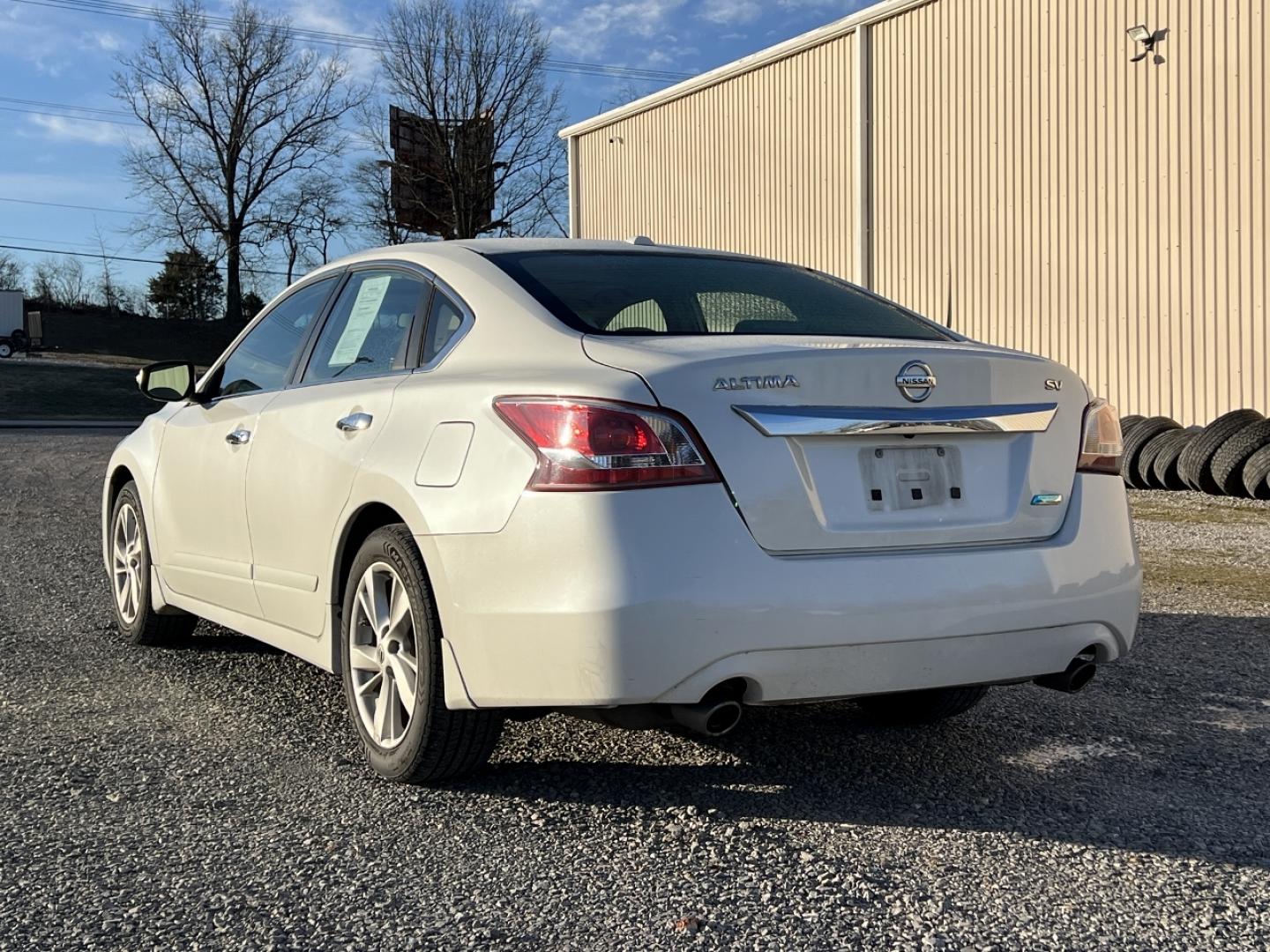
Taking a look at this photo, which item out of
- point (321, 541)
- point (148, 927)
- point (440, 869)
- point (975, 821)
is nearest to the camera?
point (148, 927)

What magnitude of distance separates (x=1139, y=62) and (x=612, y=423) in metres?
13.2

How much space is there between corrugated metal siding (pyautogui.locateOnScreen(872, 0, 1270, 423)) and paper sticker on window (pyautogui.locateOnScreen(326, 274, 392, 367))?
37.1 feet

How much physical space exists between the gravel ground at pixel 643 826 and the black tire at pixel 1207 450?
7434 millimetres

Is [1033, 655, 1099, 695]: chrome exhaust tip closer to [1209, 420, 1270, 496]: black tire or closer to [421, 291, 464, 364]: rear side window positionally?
[421, 291, 464, 364]: rear side window

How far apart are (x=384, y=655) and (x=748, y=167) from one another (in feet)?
58.4

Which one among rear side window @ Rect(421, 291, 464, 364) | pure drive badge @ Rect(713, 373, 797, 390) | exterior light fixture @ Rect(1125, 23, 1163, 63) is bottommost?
pure drive badge @ Rect(713, 373, 797, 390)

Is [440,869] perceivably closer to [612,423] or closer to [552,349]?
[612,423]

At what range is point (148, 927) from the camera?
259 cm

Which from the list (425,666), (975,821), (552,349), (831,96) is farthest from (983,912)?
(831,96)

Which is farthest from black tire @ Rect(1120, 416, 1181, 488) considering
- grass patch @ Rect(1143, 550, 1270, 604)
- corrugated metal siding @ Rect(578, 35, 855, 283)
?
corrugated metal siding @ Rect(578, 35, 855, 283)

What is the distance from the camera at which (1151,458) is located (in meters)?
12.5

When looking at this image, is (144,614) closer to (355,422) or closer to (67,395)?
(355,422)

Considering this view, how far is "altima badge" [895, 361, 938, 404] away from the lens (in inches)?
124

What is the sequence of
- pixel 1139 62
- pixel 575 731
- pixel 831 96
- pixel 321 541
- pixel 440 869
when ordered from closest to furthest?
pixel 440 869 < pixel 321 541 < pixel 575 731 < pixel 1139 62 < pixel 831 96
